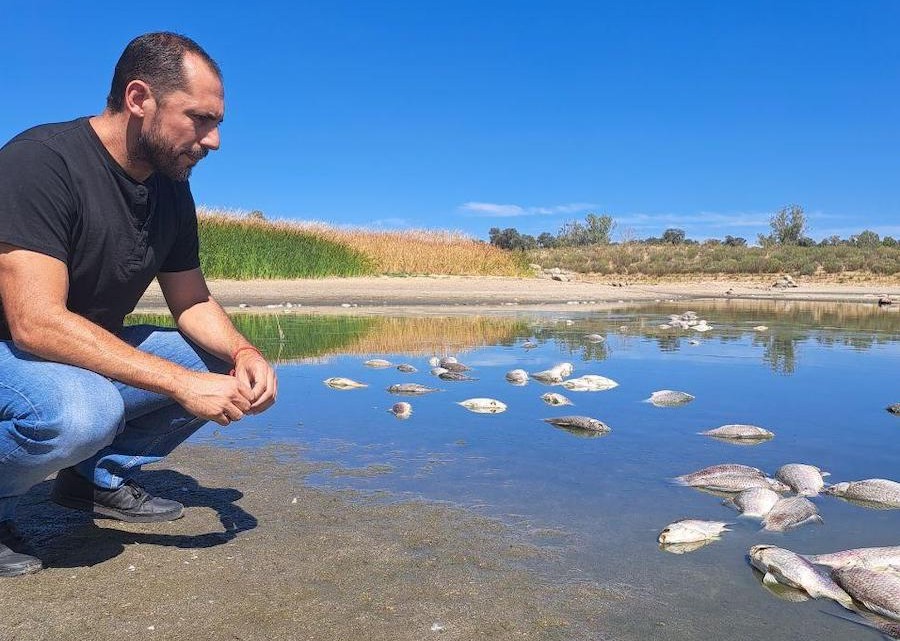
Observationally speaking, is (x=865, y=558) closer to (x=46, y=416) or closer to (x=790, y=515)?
(x=790, y=515)

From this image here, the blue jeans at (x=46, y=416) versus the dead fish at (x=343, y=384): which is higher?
the blue jeans at (x=46, y=416)

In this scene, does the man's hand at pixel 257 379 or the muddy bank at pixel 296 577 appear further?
the man's hand at pixel 257 379

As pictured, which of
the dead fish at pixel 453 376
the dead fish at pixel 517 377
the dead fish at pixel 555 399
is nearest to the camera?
the dead fish at pixel 555 399

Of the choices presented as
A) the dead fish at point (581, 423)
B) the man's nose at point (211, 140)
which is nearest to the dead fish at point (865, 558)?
the dead fish at point (581, 423)

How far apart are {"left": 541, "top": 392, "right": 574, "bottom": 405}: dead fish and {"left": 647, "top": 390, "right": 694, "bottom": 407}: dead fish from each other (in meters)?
0.56

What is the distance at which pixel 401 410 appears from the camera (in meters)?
4.39

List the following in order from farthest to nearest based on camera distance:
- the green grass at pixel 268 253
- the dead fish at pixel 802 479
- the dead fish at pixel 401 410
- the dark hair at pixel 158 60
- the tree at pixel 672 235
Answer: the tree at pixel 672 235 → the green grass at pixel 268 253 → the dead fish at pixel 401 410 → the dead fish at pixel 802 479 → the dark hair at pixel 158 60

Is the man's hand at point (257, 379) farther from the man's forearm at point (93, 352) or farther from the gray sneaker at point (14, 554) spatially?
the gray sneaker at point (14, 554)

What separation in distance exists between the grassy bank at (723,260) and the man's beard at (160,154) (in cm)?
3397

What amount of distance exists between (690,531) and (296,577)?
4.29ft

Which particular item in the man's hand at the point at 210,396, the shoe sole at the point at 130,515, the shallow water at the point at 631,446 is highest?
the man's hand at the point at 210,396

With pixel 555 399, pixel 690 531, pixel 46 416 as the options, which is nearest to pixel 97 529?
pixel 46 416

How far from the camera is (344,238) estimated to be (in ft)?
90.6

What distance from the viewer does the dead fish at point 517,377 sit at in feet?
18.4
